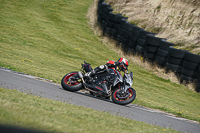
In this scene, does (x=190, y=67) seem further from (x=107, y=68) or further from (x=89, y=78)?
(x=89, y=78)

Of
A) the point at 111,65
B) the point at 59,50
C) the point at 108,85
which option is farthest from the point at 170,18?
the point at 108,85

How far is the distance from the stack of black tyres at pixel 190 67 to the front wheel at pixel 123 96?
6.18 meters

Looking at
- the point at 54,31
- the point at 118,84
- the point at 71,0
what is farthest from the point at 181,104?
the point at 71,0

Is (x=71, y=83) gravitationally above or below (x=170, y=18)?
below

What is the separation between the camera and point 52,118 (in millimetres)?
4926

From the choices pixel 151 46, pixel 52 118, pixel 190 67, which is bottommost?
pixel 52 118

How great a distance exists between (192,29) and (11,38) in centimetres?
1159

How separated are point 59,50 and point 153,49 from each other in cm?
590

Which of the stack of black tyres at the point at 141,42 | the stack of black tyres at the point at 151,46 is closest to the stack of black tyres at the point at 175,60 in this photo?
the stack of black tyres at the point at 151,46

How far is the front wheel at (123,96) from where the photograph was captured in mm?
8700

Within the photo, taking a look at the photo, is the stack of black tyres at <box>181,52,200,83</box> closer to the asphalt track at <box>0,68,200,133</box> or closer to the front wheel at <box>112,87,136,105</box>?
the asphalt track at <box>0,68,200,133</box>

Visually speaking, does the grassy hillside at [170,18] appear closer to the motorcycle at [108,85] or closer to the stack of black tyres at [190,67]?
the stack of black tyres at [190,67]

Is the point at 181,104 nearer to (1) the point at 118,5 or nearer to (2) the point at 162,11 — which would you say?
(2) the point at 162,11

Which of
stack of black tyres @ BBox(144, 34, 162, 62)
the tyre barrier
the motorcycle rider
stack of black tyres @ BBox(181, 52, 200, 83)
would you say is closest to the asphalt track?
the motorcycle rider
